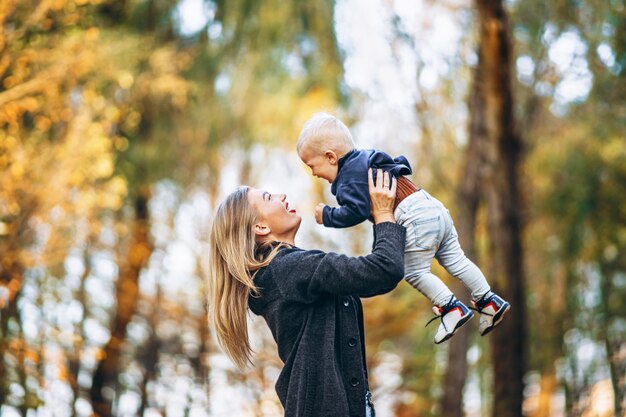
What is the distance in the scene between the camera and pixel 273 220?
2.93m

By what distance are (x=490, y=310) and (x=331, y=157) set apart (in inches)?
27.3

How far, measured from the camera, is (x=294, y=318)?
9.19 feet

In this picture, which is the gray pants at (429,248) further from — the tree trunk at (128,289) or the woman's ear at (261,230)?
the tree trunk at (128,289)

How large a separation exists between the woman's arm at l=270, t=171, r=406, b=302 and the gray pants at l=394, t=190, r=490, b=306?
0.18 feet

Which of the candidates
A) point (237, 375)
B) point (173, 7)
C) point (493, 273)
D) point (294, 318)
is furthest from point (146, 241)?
point (294, 318)

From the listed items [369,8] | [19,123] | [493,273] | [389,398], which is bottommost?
[389,398]

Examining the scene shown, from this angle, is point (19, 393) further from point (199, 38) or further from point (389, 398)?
point (389, 398)

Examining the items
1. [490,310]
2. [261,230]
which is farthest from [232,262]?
[490,310]

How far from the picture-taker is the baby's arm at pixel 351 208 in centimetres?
269

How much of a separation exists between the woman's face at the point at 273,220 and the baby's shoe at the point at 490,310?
2.16 ft

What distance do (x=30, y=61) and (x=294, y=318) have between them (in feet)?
16.9

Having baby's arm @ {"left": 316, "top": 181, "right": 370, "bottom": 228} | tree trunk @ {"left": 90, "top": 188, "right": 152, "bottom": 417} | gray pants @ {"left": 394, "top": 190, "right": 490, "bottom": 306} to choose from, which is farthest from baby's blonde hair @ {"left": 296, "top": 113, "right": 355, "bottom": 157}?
tree trunk @ {"left": 90, "top": 188, "right": 152, "bottom": 417}

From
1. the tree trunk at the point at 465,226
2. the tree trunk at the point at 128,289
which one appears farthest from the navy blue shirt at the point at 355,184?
the tree trunk at the point at 128,289

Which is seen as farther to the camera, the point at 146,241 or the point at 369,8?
the point at 146,241
